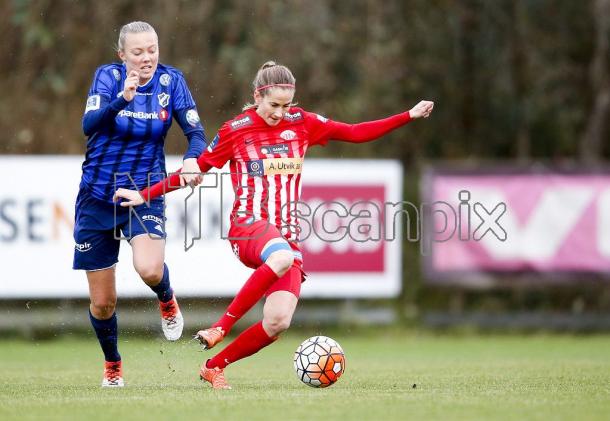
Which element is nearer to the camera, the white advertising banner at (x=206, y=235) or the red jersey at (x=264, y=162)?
the red jersey at (x=264, y=162)

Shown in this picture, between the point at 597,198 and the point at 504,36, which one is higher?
the point at 504,36

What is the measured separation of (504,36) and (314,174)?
6.07m

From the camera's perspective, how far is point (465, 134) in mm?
18109

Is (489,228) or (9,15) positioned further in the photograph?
(9,15)

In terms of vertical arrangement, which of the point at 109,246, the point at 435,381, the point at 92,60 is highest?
the point at 92,60

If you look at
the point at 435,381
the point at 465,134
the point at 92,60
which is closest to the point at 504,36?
the point at 465,134

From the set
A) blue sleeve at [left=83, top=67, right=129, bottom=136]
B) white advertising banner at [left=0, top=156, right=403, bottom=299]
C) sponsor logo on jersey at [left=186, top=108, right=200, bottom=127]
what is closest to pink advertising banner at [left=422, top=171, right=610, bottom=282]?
white advertising banner at [left=0, top=156, right=403, bottom=299]

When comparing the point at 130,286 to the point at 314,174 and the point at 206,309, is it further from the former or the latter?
the point at 314,174

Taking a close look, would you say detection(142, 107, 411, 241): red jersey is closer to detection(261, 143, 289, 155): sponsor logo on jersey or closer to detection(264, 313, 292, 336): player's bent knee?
detection(261, 143, 289, 155): sponsor logo on jersey

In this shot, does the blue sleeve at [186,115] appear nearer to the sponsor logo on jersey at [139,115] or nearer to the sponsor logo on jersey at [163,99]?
the sponsor logo on jersey at [163,99]

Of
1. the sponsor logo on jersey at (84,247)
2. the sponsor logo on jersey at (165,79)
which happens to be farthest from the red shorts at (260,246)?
the sponsor logo on jersey at (165,79)

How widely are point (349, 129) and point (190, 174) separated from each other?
1.06 m

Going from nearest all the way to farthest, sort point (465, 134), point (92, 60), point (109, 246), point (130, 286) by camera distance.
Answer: point (109, 246) → point (130, 286) → point (92, 60) → point (465, 134)

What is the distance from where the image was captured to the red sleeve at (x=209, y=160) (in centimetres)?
730
